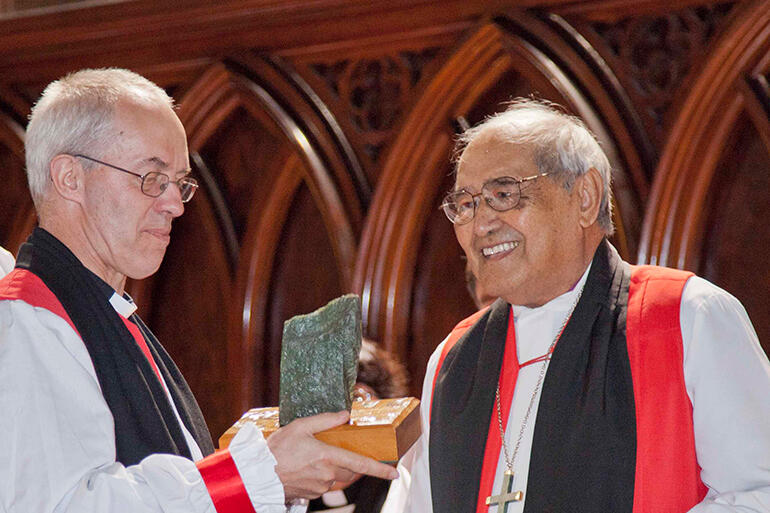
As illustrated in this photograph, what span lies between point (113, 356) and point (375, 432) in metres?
0.68

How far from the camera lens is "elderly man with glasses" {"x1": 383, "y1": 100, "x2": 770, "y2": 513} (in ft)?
8.59

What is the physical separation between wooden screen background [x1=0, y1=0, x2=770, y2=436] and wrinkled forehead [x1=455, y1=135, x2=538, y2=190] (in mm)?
1243

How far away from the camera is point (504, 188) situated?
2990mm

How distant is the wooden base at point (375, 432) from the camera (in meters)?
2.46

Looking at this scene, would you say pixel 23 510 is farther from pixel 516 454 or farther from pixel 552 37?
pixel 552 37

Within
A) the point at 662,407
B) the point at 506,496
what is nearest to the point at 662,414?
the point at 662,407

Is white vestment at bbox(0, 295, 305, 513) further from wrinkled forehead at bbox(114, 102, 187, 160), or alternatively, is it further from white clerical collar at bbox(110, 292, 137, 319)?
wrinkled forehead at bbox(114, 102, 187, 160)

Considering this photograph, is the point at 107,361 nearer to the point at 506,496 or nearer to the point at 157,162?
the point at 157,162

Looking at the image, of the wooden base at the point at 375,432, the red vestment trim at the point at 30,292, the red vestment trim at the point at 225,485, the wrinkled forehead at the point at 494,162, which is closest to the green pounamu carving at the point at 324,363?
the wooden base at the point at 375,432

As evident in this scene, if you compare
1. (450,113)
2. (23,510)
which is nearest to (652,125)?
(450,113)

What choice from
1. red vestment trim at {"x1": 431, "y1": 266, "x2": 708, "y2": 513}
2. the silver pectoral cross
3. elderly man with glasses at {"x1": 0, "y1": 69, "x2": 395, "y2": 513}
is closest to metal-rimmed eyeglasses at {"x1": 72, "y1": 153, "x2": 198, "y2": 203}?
elderly man with glasses at {"x1": 0, "y1": 69, "x2": 395, "y2": 513}

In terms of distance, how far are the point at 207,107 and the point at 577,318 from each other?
8.65 feet

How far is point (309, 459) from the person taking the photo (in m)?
2.44

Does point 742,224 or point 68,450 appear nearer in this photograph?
point 68,450
